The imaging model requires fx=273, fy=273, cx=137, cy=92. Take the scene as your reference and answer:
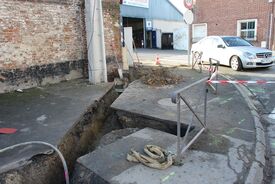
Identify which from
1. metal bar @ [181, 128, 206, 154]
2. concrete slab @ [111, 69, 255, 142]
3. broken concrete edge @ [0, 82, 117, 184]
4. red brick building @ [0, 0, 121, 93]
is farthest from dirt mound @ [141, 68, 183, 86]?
metal bar @ [181, 128, 206, 154]

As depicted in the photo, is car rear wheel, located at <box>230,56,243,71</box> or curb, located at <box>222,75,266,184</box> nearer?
curb, located at <box>222,75,266,184</box>

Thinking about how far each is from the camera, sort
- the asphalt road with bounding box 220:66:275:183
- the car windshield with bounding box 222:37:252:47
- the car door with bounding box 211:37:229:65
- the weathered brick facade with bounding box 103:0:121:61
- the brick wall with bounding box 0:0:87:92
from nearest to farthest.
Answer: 1. the asphalt road with bounding box 220:66:275:183
2. the brick wall with bounding box 0:0:87:92
3. the weathered brick facade with bounding box 103:0:121:61
4. the car door with bounding box 211:37:229:65
5. the car windshield with bounding box 222:37:252:47

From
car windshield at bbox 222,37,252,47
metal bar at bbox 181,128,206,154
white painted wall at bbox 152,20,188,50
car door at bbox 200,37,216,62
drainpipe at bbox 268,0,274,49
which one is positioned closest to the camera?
metal bar at bbox 181,128,206,154

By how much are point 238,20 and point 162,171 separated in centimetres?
2100

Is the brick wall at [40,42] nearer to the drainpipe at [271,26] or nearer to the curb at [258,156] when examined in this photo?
the curb at [258,156]

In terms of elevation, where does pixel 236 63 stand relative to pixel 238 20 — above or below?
below

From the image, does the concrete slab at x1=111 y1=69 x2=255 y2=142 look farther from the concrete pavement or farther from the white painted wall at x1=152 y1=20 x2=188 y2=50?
the white painted wall at x1=152 y1=20 x2=188 y2=50

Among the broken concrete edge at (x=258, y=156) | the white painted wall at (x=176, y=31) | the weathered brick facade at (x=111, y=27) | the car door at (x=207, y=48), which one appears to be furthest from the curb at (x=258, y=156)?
the white painted wall at (x=176, y=31)

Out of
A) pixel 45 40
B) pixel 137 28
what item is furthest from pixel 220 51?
pixel 137 28

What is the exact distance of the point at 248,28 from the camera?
2166 cm

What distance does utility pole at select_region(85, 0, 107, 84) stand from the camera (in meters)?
8.55

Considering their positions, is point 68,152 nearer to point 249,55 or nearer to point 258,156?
point 258,156

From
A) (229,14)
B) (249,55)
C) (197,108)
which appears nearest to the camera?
(197,108)

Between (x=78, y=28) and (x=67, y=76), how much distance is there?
1.70m
